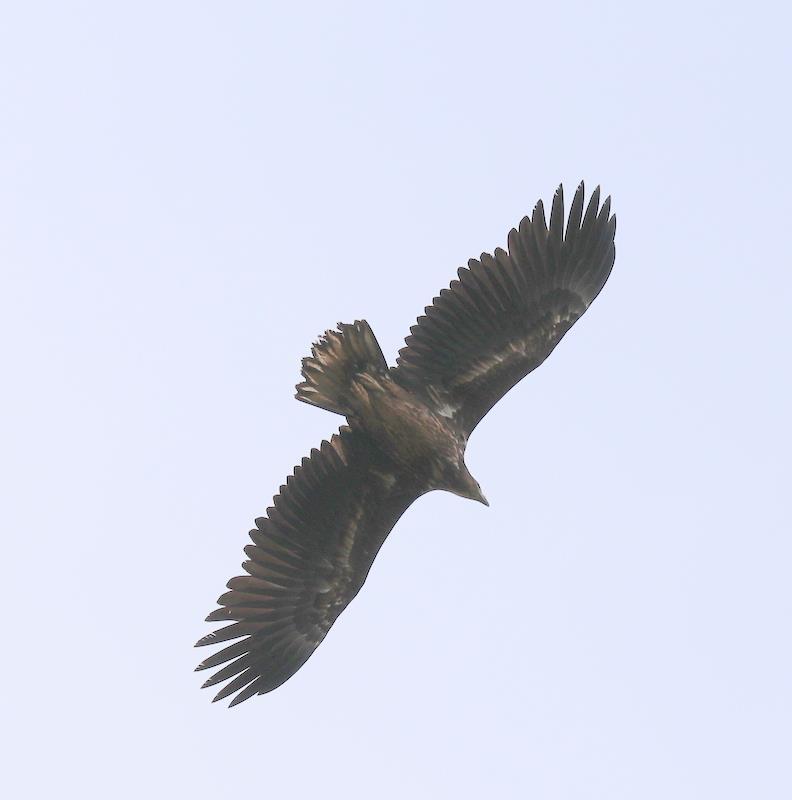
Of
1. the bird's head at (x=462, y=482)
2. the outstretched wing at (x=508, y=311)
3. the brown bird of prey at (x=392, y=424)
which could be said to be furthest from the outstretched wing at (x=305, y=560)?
the outstretched wing at (x=508, y=311)

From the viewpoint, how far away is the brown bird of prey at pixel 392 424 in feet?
47.7

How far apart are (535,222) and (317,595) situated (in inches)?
134

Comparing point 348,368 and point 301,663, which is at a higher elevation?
point 348,368

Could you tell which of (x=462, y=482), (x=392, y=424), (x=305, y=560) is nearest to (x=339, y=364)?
(x=392, y=424)

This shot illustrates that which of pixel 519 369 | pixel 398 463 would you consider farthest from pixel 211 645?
pixel 519 369

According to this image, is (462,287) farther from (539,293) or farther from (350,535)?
(350,535)

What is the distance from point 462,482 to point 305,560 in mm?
1398

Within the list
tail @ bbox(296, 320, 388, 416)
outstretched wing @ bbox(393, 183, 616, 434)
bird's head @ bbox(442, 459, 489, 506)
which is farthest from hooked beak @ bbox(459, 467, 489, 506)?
tail @ bbox(296, 320, 388, 416)

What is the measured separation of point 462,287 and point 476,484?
5.07ft

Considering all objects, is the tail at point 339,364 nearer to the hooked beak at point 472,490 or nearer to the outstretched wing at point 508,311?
the outstretched wing at point 508,311

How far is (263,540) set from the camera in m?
14.8

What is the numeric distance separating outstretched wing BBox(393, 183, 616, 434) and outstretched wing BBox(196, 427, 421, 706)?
782 millimetres

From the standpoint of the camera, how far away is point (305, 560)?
49.1 ft

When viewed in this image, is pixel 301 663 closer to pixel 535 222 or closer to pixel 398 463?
pixel 398 463
